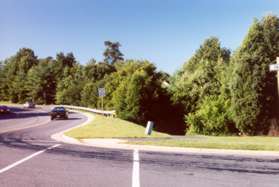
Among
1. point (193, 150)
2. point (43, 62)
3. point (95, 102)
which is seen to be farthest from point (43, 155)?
point (43, 62)

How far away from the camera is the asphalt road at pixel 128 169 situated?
879 cm

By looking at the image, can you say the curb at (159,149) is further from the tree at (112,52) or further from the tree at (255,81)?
the tree at (112,52)

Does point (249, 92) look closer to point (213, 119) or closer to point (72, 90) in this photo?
point (213, 119)

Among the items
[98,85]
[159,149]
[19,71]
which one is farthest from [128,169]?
[19,71]

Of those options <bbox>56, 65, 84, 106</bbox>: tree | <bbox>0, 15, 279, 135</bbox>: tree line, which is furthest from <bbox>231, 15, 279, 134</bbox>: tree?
<bbox>56, 65, 84, 106</bbox>: tree

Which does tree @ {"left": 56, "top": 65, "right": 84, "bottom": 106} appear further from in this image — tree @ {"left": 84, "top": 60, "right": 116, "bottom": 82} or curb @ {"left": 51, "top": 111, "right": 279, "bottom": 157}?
curb @ {"left": 51, "top": 111, "right": 279, "bottom": 157}

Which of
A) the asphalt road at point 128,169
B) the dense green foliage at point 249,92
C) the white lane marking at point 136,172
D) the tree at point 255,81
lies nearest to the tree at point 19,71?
the dense green foliage at point 249,92

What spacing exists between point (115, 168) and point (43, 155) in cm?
359

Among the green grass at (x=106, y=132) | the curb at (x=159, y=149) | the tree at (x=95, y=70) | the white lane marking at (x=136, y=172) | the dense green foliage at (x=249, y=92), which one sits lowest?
the white lane marking at (x=136, y=172)

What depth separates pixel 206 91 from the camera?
48375mm

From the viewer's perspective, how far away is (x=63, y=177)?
30.2 ft

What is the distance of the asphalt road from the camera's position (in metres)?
8.79

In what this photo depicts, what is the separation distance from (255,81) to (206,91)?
13.6 metres

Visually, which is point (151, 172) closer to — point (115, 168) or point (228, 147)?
point (115, 168)
